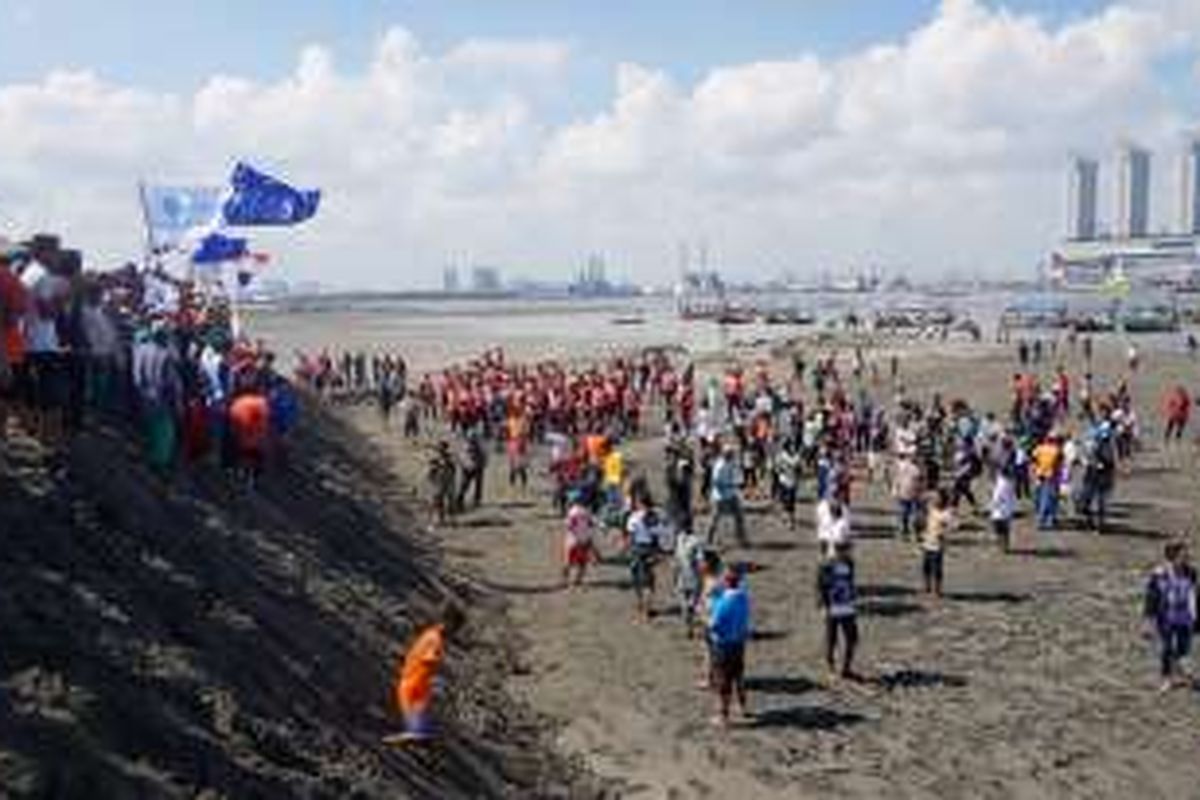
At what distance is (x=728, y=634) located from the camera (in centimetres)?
1753

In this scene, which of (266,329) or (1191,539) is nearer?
(1191,539)

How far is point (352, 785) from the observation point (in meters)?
13.1

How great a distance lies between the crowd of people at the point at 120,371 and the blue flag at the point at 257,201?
2677mm

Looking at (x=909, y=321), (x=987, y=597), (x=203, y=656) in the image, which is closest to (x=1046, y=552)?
(x=987, y=597)

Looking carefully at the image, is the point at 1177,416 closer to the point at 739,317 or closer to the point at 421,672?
the point at 421,672

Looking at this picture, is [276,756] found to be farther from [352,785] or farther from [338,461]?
[338,461]

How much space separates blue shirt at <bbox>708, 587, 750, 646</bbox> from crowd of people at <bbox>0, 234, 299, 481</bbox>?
20.0 ft

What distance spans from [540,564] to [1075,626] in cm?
786

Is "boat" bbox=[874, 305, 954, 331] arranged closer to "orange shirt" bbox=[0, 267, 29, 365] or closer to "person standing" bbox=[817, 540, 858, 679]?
Answer: "person standing" bbox=[817, 540, 858, 679]

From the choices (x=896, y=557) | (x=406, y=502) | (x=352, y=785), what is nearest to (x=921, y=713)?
(x=352, y=785)

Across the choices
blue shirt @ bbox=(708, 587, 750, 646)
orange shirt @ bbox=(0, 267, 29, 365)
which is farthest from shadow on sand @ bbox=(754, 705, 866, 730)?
orange shirt @ bbox=(0, 267, 29, 365)

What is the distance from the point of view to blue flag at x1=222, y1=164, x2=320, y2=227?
100ft

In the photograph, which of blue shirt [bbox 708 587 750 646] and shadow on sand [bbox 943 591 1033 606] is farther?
shadow on sand [bbox 943 591 1033 606]

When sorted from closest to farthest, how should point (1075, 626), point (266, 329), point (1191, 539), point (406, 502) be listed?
1. point (1075, 626)
2. point (1191, 539)
3. point (406, 502)
4. point (266, 329)
